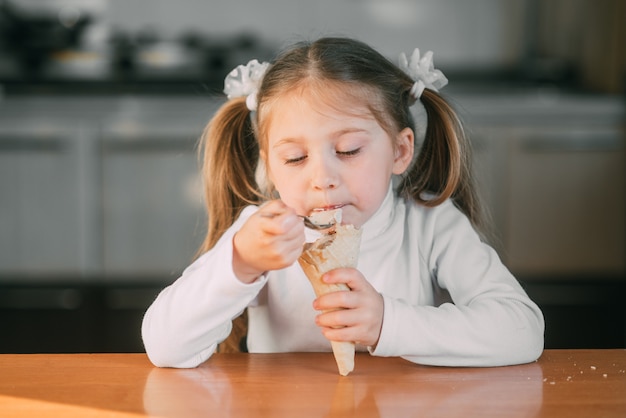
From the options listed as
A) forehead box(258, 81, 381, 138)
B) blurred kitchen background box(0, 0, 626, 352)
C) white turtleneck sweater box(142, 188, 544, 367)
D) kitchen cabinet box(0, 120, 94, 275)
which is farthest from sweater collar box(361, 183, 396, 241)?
kitchen cabinet box(0, 120, 94, 275)

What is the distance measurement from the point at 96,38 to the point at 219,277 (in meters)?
3.47

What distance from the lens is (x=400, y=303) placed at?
3.50 feet

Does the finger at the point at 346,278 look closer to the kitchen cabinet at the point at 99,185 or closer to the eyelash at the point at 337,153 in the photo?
the eyelash at the point at 337,153

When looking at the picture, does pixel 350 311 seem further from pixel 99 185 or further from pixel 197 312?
pixel 99 185

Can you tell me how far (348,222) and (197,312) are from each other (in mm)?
255

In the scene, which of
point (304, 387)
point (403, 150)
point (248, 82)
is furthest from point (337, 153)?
point (304, 387)

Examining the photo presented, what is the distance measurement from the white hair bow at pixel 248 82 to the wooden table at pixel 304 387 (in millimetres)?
467

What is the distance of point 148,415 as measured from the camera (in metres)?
0.82

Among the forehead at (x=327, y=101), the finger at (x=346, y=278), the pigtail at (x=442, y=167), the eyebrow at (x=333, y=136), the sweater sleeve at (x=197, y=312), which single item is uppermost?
the forehead at (x=327, y=101)

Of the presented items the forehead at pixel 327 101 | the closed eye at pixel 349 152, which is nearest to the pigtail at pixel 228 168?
the forehead at pixel 327 101

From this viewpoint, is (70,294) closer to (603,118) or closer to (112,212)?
(112,212)

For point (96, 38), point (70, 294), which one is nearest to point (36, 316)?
point (70, 294)

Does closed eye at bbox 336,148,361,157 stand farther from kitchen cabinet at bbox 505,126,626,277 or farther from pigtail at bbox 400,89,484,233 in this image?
kitchen cabinet at bbox 505,126,626,277

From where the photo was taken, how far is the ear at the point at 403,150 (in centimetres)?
131
